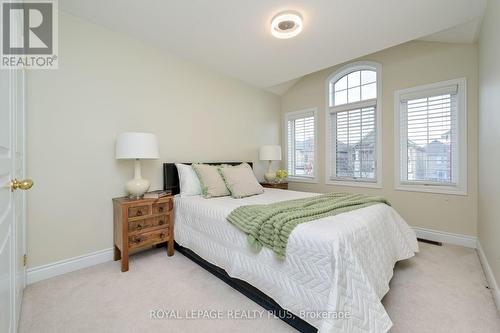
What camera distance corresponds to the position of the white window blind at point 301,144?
169 inches

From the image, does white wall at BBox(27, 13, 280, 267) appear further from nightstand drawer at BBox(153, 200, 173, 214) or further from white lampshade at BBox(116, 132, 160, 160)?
nightstand drawer at BBox(153, 200, 173, 214)

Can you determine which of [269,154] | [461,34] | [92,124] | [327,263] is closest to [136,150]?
[92,124]

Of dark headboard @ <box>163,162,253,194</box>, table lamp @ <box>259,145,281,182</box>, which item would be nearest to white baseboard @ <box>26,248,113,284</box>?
dark headboard @ <box>163,162,253,194</box>

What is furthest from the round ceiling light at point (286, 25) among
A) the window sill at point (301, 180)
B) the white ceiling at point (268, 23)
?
the window sill at point (301, 180)

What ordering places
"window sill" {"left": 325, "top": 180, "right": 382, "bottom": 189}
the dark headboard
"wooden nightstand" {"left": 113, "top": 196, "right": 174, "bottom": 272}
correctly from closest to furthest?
"wooden nightstand" {"left": 113, "top": 196, "right": 174, "bottom": 272}, the dark headboard, "window sill" {"left": 325, "top": 180, "right": 382, "bottom": 189}

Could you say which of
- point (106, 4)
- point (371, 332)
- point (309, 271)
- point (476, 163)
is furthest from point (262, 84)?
point (371, 332)

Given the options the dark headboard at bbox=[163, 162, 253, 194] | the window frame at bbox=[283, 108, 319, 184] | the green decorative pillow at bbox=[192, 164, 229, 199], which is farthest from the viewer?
the window frame at bbox=[283, 108, 319, 184]

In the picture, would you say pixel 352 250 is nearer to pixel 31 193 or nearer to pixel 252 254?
pixel 252 254

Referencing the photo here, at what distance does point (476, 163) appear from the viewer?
2695 millimetres

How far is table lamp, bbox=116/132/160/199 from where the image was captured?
89.9 inches

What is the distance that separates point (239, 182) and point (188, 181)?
625mm

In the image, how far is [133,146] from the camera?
229cm

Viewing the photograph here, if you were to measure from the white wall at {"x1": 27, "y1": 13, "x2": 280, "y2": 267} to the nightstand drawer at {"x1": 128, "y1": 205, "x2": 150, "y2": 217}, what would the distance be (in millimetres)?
448

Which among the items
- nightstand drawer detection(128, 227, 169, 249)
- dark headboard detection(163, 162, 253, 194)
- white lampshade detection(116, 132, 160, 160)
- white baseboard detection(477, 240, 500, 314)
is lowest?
white baseboard detection(477, 240, 500, 314)
